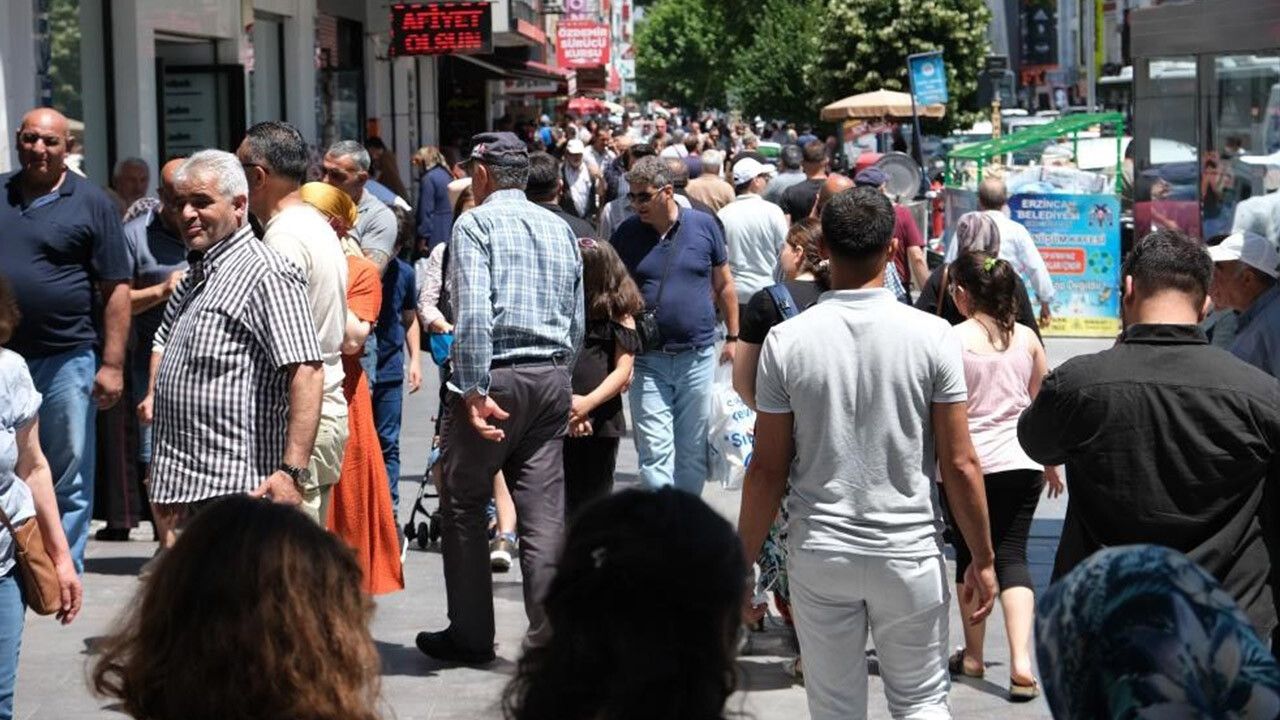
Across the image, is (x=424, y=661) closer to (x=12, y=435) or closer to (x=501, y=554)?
(x=501, y=554)

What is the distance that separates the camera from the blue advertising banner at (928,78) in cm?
2919

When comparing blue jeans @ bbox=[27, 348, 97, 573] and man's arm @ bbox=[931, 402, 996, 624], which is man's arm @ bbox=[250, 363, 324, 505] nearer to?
Result: man's arm @ bbox=[931, 402, 996, 624]

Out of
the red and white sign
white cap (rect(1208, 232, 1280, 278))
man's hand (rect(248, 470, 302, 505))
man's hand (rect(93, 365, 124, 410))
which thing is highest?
the red and white sign

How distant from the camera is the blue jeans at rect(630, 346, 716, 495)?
859 cm

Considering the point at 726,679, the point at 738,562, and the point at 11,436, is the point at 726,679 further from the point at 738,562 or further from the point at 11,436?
the point at 11,436

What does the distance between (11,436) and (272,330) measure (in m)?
0.82

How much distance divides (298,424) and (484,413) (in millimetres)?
1294

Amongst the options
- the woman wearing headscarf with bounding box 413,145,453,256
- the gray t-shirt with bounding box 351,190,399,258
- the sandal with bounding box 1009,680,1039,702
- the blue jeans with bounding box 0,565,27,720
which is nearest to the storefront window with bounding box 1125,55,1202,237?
the woman wearing headscarf with bounding box 413,145,453,256

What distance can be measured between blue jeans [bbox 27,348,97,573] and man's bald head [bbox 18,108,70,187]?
71cm

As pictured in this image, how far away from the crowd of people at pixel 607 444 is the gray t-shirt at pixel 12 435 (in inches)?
0.5

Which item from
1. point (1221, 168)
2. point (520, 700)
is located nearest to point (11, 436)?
point (520, 700)

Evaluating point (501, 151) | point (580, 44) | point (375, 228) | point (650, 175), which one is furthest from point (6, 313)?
point (580, 44)

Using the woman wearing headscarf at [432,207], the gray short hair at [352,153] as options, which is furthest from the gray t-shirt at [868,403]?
the woman wearing headscarf at [432,207]

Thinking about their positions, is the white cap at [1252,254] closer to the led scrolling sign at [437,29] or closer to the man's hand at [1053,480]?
the man's hand at [1053,480]
